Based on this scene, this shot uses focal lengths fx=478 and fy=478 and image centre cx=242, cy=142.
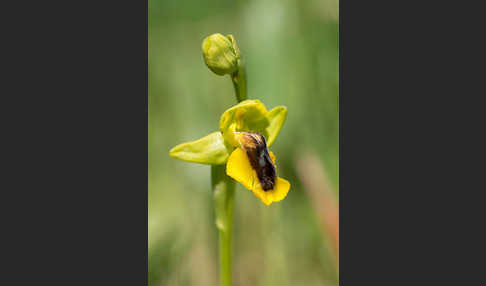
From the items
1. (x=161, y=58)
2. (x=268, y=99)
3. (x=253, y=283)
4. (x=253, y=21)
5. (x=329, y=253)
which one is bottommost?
(x=253, y=283)

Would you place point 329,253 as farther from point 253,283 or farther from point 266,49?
point 266,49

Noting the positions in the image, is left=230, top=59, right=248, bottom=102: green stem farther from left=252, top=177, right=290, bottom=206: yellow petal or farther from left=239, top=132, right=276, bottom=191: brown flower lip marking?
left=252, top=177, right=290, bottom=206: yellow petal

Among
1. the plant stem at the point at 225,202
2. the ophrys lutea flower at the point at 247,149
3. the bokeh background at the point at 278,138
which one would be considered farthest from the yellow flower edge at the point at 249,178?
the bokeh background at the point at 278,138

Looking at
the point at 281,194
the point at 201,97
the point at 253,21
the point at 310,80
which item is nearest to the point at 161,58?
the point at 201,97

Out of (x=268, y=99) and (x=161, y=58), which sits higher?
(x=161, y=58)

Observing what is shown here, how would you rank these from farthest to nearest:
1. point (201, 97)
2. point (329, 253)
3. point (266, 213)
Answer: point (201, 97) < point (266, 213) < point (329, 253)

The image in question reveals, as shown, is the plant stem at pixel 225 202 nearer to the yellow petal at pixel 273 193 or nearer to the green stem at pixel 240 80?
the green stem at pixel 240 80

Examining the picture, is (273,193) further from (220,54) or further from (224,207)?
(220,54)
